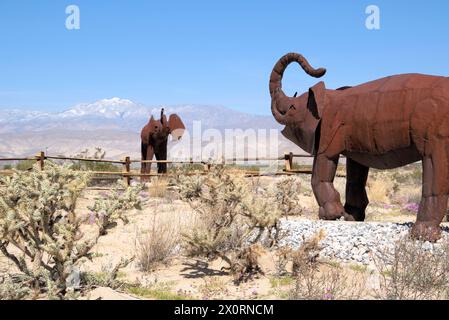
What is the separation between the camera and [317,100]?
824 cm

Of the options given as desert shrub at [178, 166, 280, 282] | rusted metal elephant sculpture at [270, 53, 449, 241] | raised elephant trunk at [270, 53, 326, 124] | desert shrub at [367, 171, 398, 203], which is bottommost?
desert shrub at [367, 171, 398, 203]

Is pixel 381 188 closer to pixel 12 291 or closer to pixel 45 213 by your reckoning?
pixel 45 213

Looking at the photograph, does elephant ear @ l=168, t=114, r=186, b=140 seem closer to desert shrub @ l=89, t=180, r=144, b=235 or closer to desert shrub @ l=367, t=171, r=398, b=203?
desert shrub @ l=367, t=171, r=398, b=203

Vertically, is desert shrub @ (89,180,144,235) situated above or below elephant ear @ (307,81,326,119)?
below

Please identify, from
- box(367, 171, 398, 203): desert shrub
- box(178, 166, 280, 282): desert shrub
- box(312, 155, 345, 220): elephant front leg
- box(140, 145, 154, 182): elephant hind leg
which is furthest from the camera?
box(140, 145, 154, 182): elephant hind leg

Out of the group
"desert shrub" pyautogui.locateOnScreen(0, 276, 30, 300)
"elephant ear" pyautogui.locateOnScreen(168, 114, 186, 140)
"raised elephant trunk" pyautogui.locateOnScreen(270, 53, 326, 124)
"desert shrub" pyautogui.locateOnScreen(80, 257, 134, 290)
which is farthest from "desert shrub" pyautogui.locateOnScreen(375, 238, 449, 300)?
"elephant ear" pyautogui.locateOnScreen(168, 114, 186, 140)

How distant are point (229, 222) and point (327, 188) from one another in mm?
2266

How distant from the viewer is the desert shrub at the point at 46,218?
15.5 ft

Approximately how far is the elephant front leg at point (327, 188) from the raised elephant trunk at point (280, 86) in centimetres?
122

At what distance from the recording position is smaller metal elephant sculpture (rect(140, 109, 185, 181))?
18250 millimetres

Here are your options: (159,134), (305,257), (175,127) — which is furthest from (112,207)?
(175,127)

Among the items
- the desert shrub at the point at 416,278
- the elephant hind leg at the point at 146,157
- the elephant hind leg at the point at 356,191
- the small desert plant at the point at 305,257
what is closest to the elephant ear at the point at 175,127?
the elephant hind leg at the point at 146,157

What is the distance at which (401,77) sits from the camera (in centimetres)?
750
